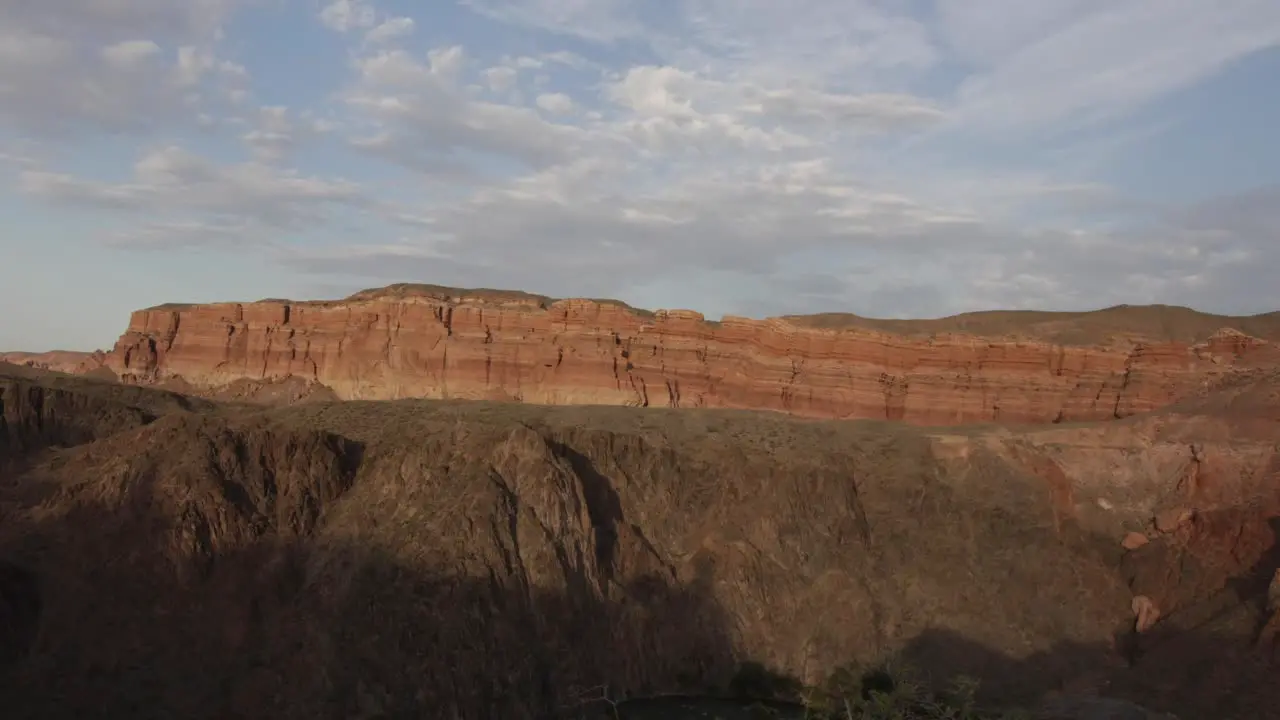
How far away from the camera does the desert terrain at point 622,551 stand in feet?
85.8

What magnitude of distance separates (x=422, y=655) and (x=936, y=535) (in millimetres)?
20527

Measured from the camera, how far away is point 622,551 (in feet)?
112

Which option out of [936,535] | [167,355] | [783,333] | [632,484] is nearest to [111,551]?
[632,484]

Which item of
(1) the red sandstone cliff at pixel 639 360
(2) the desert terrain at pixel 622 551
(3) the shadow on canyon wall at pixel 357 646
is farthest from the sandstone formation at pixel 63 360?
(3) the shadow on canyon wall at pixel 357 646

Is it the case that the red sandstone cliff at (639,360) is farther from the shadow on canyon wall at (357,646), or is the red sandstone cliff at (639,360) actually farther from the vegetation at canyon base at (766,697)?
the vegetation at canyon base at (766,697)

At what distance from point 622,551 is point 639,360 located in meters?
24.2

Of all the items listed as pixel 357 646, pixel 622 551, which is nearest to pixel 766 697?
pixel 622 551

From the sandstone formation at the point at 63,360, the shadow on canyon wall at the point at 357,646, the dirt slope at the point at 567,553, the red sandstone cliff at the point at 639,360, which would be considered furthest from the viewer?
the sandstone formation at the point at 63,360

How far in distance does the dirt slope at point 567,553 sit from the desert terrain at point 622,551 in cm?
9

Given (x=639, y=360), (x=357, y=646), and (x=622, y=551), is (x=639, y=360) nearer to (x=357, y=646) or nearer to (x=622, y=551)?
(x=622, y=551)

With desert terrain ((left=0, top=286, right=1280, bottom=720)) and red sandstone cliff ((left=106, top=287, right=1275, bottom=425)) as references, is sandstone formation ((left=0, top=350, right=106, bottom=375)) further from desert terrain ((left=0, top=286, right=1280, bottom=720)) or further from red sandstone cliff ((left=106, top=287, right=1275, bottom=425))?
desert terrain ((left=0, top=286, right=1280, bottom=720))

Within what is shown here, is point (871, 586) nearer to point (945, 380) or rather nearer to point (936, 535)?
point (936, 535)

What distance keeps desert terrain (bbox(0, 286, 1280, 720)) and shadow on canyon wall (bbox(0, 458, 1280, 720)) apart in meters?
0.08

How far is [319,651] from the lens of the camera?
85.8ft
